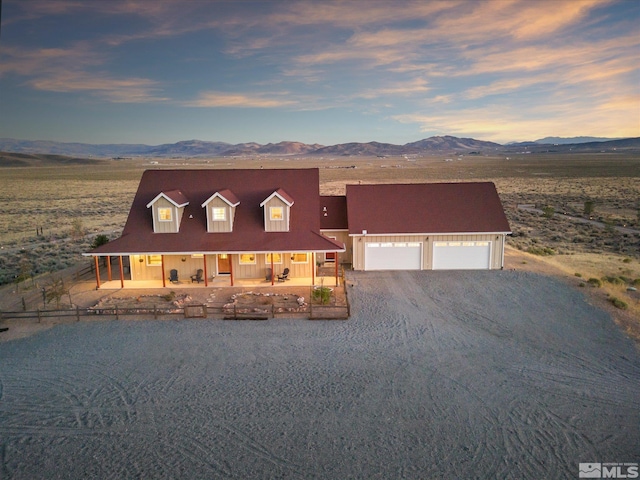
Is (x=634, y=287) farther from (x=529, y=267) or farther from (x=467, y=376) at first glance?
(x=467, y=376)

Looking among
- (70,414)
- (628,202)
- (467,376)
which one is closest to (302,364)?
(467,376)

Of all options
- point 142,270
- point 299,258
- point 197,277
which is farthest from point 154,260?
point 299,258

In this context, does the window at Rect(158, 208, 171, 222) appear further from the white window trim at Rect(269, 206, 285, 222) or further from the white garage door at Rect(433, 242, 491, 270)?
the white garage door at Rect(433, 242, 491, 270)

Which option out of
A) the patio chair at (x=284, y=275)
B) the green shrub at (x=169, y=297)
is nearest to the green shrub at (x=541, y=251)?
the patio chair at (x=284, y=275)

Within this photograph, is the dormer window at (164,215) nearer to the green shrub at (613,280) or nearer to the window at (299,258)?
the window at (299,258)

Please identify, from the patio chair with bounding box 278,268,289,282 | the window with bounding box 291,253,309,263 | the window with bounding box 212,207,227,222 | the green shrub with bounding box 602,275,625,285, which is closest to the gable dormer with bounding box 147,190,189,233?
the window with bounding box 212,207,227,222

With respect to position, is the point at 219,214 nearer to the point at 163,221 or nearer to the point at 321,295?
the point at 163,221
